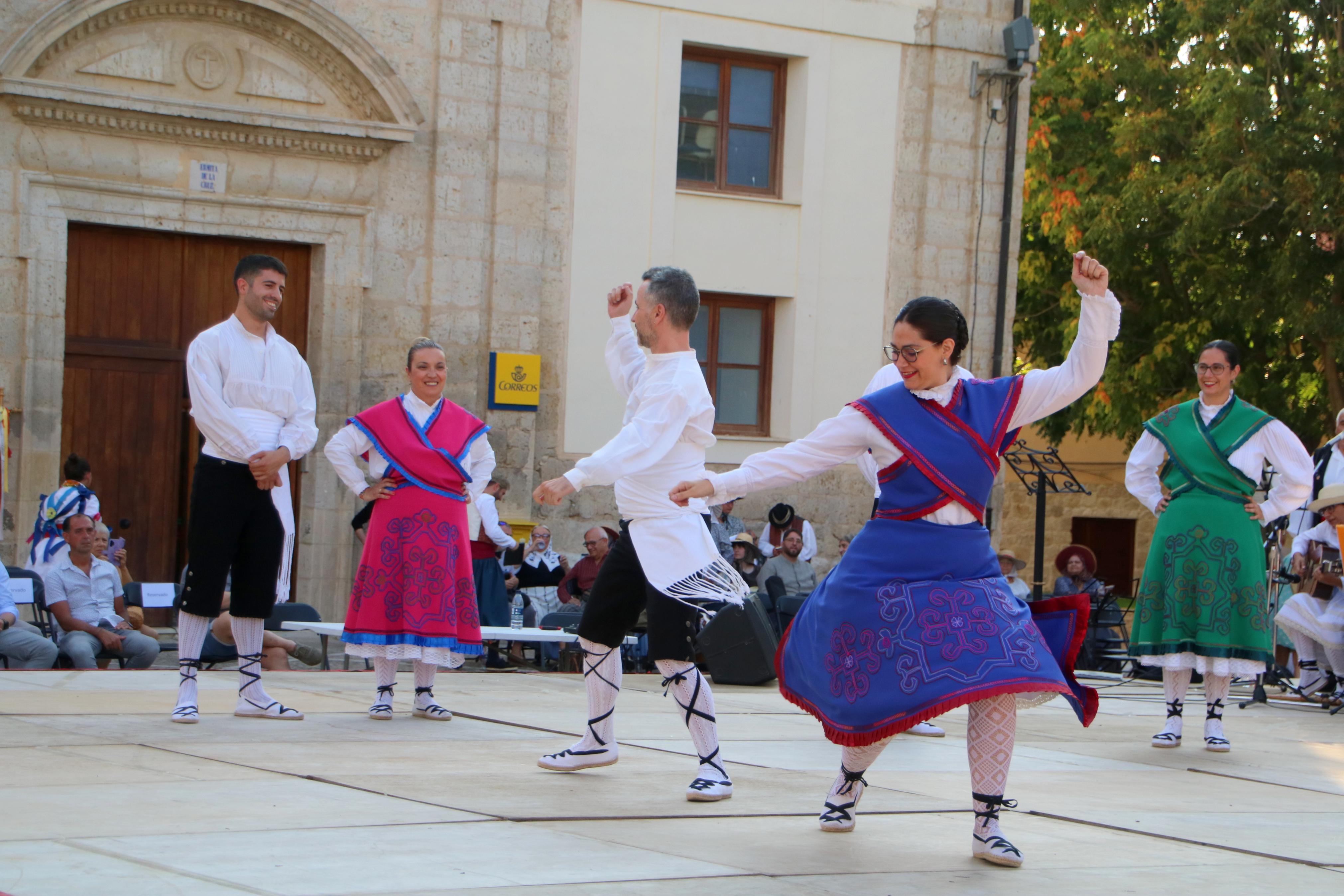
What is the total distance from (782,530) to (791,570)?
1807 mm

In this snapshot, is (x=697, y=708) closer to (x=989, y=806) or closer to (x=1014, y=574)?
(x=989, y=806)

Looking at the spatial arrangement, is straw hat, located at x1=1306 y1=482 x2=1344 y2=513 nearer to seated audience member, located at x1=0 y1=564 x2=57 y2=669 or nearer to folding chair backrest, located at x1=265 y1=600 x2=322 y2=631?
folding chair backrest, located at x1=265 y1=600 x2=322 y2=631

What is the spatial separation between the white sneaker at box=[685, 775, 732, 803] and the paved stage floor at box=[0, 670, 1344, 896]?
0.04m

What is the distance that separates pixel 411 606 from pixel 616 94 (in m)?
9.17

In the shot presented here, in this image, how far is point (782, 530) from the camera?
1581 cm

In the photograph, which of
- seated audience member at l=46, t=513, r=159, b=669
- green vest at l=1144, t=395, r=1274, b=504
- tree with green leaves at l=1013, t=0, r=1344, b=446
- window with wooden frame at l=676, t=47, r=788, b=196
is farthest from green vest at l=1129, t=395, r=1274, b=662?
tree with green leaves at l=1013, t=0, r=1344, b=446

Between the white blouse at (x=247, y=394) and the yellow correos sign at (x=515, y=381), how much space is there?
7572 millimetres

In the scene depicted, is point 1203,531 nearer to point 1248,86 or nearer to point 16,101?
point 16,101

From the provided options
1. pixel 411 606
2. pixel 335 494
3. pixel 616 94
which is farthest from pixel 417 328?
pixel 411 606

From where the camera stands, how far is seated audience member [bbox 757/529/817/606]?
13.9 meters

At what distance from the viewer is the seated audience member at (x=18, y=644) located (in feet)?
31.7

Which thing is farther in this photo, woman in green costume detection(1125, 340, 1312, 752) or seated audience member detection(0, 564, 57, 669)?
seated audience member detection(0, 564, 57, 669)

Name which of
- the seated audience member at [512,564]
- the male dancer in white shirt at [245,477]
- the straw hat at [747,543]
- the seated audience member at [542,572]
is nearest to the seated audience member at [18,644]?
the male dancer in white shirt at [245,477]

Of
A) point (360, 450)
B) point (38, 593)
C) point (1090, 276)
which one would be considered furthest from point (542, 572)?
point (1090, 276)
